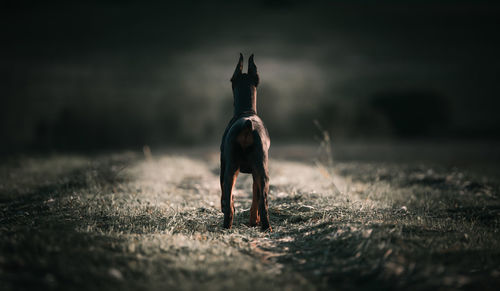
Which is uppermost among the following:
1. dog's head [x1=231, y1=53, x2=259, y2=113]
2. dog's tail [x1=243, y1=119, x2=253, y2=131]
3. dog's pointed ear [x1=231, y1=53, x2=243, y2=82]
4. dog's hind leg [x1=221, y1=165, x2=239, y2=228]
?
dog's pointed ear [x1=231, y1=53, x2=243, y2=82]

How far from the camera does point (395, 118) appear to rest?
4494cm

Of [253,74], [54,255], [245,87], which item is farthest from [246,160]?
[54,255]

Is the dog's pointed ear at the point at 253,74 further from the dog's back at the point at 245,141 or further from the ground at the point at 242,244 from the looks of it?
the ground at the point at 242,244

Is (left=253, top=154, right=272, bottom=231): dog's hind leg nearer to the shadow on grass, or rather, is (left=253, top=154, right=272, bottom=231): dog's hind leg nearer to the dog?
the dog

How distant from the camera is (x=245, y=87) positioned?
5.88 meters

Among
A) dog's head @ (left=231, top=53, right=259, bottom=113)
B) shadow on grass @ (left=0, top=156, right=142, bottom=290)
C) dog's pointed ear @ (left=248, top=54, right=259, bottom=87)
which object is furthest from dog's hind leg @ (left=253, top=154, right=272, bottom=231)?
shadow on grass @ (left=0, top=156, right=142, bottom=290)

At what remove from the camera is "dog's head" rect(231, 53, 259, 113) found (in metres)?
5.85

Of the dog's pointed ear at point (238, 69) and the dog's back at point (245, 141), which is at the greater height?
the dog's pointed ear at point (238, 69)

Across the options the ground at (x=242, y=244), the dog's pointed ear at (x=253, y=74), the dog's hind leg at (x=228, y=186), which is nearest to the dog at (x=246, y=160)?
the dog's hind leg at (x=228, y=186)

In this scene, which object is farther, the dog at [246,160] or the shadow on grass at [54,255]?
the dog at [246,160]

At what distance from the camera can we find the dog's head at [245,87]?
585 centimetres

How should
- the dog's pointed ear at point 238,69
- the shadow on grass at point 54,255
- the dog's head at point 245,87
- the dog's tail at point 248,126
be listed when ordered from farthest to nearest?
1. the dog's pointed ear at point 238,69
2. the dog's head at point 245,87
3. the dog's tail at point 248,126
4. the shadow on grass at point 54,255

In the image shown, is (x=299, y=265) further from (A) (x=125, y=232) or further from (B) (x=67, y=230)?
(B) (x=67, y=230)

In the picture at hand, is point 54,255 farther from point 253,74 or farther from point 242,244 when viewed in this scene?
point 253,74
